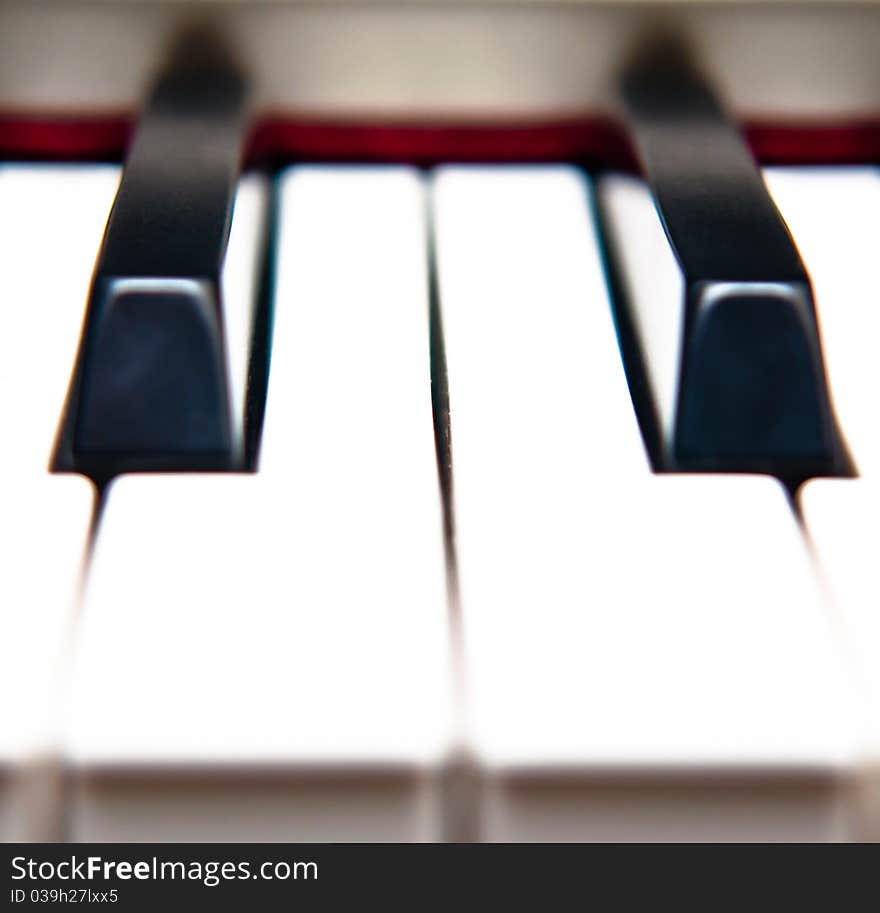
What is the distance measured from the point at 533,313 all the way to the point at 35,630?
24cm

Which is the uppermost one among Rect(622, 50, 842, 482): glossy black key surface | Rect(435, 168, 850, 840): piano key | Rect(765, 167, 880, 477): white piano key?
Rect(765, 167, 880, 477): white piano key

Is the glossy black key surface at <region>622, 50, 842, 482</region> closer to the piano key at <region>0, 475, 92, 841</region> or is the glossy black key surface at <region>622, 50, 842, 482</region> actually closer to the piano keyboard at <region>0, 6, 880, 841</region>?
the piano keyboard at <region>0, 6, 880, 841</region>

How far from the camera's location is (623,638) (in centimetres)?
35

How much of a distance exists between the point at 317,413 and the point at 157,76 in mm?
223

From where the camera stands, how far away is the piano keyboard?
0.33 metres

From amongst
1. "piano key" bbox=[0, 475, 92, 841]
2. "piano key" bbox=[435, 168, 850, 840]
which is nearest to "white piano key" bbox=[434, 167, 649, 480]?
"piano key" bbox=[435, 168, 850, 840]

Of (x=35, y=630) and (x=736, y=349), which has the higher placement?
(x=736, y=349)

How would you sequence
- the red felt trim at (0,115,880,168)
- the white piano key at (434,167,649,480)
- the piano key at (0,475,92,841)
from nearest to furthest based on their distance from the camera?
1. the piano key at (0,475,92,841)
2. the white piano key at (434,167,649,480)
3. the red felt trim at (0,115,880,168)

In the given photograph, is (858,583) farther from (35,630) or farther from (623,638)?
(35,630)

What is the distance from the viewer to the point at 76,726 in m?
0.32

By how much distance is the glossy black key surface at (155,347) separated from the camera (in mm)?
409

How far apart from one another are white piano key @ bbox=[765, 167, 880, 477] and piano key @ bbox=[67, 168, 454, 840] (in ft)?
0.53

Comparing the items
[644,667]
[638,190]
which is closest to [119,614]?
[644,667]

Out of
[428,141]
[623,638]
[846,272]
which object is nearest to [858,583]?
[623,638]
